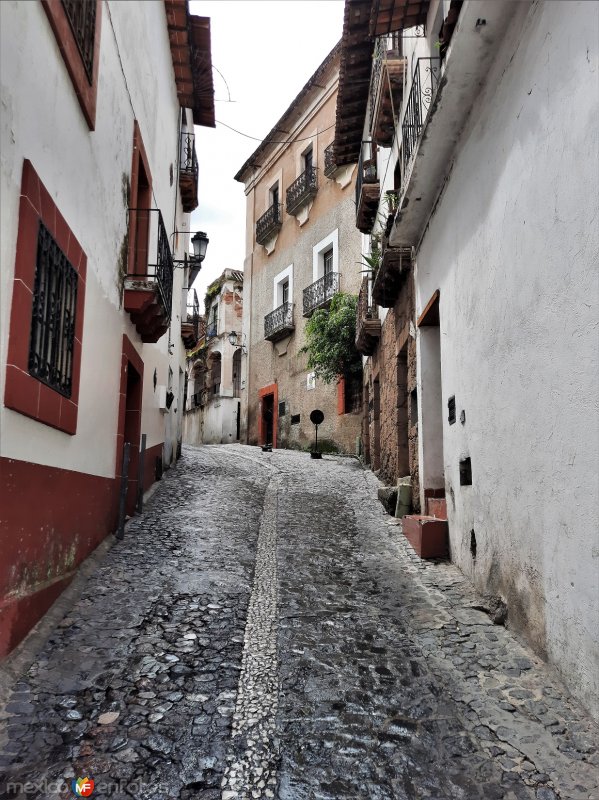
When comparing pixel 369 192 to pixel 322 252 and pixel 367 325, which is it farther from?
pixel 322 252

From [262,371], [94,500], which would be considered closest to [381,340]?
[94,500]

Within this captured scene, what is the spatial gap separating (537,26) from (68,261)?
3.34 metres

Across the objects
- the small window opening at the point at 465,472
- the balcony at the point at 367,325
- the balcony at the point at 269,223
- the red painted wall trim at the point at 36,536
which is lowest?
the red painted wall trim at the point at 36,536

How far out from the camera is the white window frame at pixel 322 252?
55.2 feet

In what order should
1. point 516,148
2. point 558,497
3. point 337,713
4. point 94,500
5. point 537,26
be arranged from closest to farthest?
point 337,713
point 558,497
point 537,26
point 516,148
point 94,500

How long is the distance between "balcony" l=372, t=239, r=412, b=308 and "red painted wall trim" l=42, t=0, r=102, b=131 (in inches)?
163

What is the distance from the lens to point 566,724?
105 inches

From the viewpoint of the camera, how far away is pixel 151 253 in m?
7.96

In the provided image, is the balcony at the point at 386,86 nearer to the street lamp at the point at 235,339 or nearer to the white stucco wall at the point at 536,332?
the white stucco wall at the point at 536,332

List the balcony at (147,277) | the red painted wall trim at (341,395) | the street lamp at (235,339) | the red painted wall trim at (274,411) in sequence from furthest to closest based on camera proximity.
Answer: the street lamp at (235,339), the red painted wall trim at (274,411), the red painted wall trim at (341,395), the balcony at (147,277)

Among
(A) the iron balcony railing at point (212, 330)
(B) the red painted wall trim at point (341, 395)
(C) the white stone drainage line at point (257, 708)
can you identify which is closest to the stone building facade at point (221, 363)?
(A) the iron balcony railing at point (212, 330)

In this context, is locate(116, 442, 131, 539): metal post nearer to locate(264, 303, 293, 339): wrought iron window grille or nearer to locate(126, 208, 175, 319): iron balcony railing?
locate(126, 208, 175, 319): iron balcony railing

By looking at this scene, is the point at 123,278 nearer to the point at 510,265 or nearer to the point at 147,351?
the point at 147,351

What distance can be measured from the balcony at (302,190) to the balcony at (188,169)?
6.11 meters
